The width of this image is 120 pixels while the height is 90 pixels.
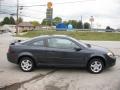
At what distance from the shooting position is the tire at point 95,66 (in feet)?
34.3

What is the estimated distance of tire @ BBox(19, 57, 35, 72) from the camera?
35.2ft

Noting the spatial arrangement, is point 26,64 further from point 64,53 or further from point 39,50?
point 64,53

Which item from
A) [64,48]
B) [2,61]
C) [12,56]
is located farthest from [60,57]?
[2,61]

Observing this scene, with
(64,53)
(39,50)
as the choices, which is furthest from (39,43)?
(64,53)

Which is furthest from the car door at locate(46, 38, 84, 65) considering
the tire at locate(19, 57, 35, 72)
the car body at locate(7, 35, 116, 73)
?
the tire at locate(19, 57, 35, 72)

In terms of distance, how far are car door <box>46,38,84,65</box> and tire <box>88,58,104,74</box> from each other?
0.38 metres

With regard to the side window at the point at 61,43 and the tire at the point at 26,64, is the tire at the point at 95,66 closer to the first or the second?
the side window at the point at 61,43

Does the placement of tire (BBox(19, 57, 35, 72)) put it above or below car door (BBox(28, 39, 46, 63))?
below

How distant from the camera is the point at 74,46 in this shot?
10.6m

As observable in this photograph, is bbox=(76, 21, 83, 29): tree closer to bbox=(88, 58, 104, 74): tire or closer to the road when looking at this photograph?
the road

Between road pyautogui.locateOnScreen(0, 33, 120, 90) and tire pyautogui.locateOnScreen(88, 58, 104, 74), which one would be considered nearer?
road pyautogui.locateOnScreen(0, 33, 120, 90)

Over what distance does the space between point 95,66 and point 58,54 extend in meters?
1.42

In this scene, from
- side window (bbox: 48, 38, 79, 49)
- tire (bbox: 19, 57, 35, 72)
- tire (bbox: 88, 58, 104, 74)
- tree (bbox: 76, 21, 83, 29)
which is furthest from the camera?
tree (bbox: 76, 21, 83, 29)

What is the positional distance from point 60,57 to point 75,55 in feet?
1.82
